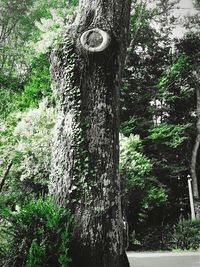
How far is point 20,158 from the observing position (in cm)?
1259

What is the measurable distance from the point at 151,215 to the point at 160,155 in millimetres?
4152

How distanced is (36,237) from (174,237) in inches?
621

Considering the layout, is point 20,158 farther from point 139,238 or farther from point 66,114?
point 139,238

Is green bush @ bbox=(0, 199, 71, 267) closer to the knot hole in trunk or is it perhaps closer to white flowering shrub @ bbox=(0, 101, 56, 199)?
the knot hole in trunk

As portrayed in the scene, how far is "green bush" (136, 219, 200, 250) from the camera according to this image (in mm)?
17297

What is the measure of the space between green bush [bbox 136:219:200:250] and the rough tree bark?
1495 cm

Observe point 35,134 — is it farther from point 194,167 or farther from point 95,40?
point 194,167

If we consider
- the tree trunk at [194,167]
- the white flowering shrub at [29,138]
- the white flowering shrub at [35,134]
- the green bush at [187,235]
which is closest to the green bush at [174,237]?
the green bush at [187,235]

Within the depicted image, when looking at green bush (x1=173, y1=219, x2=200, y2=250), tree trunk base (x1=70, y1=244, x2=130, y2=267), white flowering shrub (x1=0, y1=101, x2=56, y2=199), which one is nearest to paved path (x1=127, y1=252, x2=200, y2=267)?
green bush (x1=173, y1=219, x2=200, y2=250)

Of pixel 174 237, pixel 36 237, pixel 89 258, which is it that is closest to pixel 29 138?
pixel 36 237

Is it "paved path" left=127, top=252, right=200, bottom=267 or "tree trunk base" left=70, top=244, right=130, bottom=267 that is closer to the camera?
"tree trunk base" left=70, top=244, right=130, bottom=267

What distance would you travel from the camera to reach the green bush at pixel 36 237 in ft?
10.7

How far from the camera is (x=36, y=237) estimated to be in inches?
134

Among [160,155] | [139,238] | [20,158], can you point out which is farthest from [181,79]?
[20,158]
